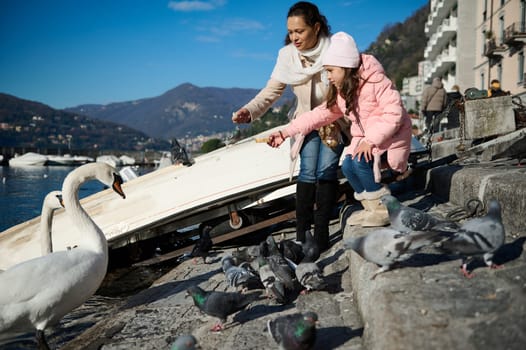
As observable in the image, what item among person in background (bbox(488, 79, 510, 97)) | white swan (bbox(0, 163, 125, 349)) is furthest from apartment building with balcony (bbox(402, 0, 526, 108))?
white swan (bbox(0, 163, 125, 349))

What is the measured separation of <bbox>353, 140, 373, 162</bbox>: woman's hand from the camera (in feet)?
11.8

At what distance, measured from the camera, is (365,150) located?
142 inches

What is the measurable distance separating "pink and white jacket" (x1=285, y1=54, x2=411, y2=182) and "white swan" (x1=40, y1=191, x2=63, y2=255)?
403 centimetres

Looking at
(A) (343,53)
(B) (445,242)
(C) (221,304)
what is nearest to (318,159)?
(A) (343,53)

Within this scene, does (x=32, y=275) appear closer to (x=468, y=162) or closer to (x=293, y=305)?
(x=293, y=305)

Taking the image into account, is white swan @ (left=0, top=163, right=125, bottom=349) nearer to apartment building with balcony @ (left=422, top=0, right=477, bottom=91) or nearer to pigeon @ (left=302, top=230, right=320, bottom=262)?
pigeon @ (left=302, top=230, right=320, bottom=262)

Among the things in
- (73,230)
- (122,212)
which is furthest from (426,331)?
(73,230)

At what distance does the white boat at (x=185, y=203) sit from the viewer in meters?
6.37

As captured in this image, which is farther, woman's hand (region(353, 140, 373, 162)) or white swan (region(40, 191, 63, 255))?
white swan (region(40, 191, 63, 255))

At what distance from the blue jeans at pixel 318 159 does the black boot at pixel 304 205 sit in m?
0.07

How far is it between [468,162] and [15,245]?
6.64 metres

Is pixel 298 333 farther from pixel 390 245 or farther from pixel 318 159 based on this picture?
pixel 318 159

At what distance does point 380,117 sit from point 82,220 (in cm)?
289

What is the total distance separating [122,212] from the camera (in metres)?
6.55
